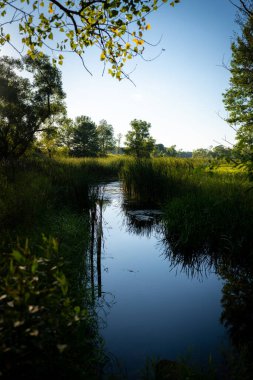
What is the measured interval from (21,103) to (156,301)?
2504cm

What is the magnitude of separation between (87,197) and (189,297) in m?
6.09

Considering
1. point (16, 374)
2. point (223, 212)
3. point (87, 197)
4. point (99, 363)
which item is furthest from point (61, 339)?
point (87, 197)

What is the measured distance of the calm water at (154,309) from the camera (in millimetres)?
3244

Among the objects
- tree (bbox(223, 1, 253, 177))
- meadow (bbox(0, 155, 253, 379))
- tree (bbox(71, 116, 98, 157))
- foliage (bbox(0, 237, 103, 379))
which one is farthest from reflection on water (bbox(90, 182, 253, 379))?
tree (bbox(71, 116, 98, 157))

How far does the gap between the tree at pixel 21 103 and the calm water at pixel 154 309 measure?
21.1 metres

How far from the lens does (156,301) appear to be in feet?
14.4

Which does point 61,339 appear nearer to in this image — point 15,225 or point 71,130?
point 15,225

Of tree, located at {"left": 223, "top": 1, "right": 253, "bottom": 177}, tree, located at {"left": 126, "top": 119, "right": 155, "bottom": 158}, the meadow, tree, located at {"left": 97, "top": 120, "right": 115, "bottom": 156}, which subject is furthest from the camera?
tree, located at {"left": 97, "top": 120, "right": 115, "bottom": 156}

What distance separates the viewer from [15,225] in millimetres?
5363

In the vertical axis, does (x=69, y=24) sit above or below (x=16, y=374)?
above

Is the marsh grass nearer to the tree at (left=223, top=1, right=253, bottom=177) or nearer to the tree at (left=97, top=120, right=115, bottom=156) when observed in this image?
the tree at (left=223, top=1, right=253, bottom=177)

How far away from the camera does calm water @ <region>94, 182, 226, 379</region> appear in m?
3.24

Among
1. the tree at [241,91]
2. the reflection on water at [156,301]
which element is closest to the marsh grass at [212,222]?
the reflection on water at [156,301]

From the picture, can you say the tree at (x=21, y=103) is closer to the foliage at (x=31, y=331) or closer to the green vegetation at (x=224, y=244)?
the green vegetation at (x=224, y=244)
